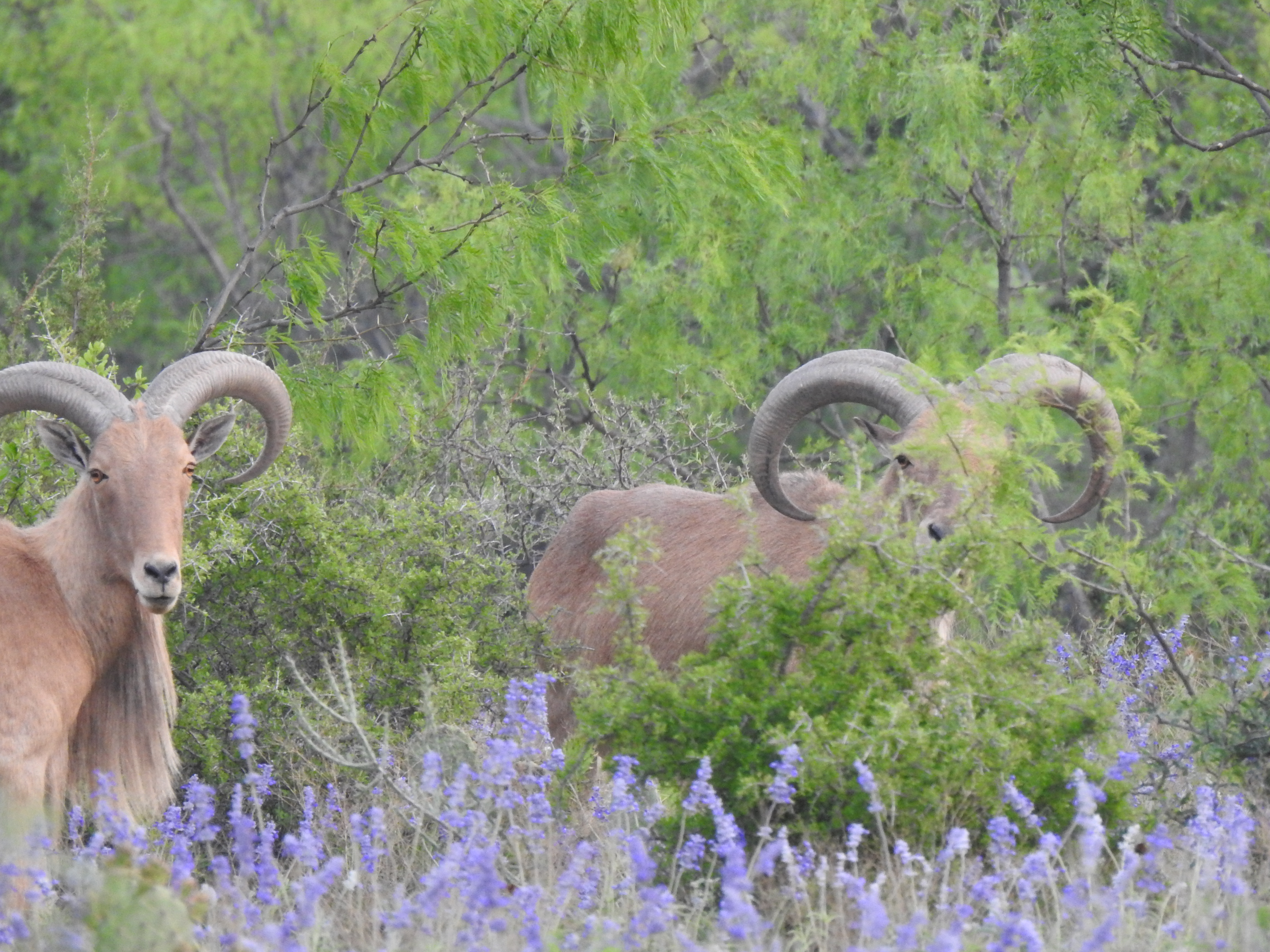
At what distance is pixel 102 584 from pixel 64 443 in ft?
2.20

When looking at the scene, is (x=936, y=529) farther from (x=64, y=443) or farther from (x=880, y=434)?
(x=64, y=443)

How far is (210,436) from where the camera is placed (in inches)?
296

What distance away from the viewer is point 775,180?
9.56 m

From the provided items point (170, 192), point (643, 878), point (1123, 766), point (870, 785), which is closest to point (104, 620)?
point (643, 878)

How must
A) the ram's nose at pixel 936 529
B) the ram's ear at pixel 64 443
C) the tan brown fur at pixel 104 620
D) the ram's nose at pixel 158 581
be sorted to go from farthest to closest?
the ram's ear at pixel 64 443
the ram's nose at pixel 936 529
the tan brown fur at pixel 104 620
the ram's nose at pixel 158 581

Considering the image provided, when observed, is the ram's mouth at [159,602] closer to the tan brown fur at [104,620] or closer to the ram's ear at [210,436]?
the tan brown fur at [104,620]

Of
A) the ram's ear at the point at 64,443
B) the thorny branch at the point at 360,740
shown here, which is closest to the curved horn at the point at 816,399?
the thorny branch at the point at 360,740

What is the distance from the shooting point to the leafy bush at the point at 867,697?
5.33 metres

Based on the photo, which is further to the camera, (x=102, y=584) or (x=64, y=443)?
(x=64, y=443)

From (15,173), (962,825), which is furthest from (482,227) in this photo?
(15,173)

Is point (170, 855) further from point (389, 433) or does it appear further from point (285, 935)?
point (389, 433)

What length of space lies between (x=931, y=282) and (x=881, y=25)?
3546 mm

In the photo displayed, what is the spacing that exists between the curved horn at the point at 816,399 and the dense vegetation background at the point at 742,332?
872mm

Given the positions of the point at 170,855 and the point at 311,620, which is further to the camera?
the point at 311,620
